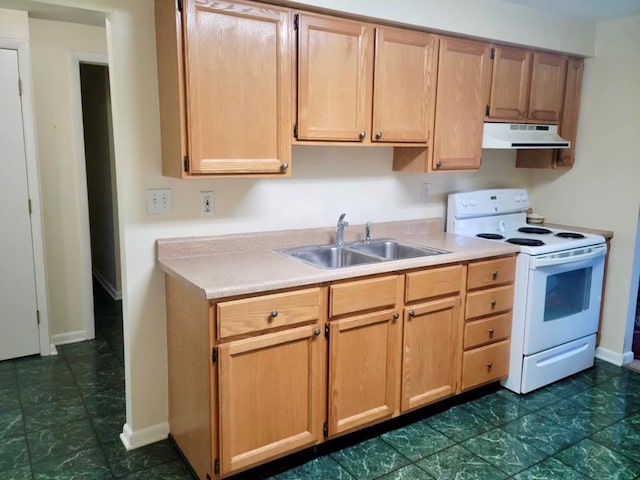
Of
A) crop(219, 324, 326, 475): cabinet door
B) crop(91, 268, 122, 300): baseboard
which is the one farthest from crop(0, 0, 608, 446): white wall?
crop(91, 268, 122, 300): baseboard

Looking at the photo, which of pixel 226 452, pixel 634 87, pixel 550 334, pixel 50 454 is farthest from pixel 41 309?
pixel 634 87

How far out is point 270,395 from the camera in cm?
215

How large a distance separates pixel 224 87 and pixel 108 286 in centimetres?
349

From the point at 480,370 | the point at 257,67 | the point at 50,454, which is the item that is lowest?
the point at 50,454

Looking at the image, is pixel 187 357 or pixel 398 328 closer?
pixel 187 357

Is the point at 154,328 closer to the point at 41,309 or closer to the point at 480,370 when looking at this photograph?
the point at 41,309

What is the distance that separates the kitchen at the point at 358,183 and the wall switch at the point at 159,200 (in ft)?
0.09

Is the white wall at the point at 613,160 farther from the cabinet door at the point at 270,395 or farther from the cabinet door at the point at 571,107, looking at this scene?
the cabinet door at the point at 270,395

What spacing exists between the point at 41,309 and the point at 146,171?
1746 millimetres

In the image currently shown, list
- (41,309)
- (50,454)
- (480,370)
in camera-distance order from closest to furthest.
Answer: (50,454) < (480,370) < (41,309)

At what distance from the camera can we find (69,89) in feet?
11.5

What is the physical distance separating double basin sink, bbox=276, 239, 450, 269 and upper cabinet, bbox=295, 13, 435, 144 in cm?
59

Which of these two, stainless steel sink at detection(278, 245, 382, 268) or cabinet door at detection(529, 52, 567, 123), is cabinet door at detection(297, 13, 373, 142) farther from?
cabinet door at detection(529, 52, 567, 123)

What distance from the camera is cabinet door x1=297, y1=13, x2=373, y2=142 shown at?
2.38m
